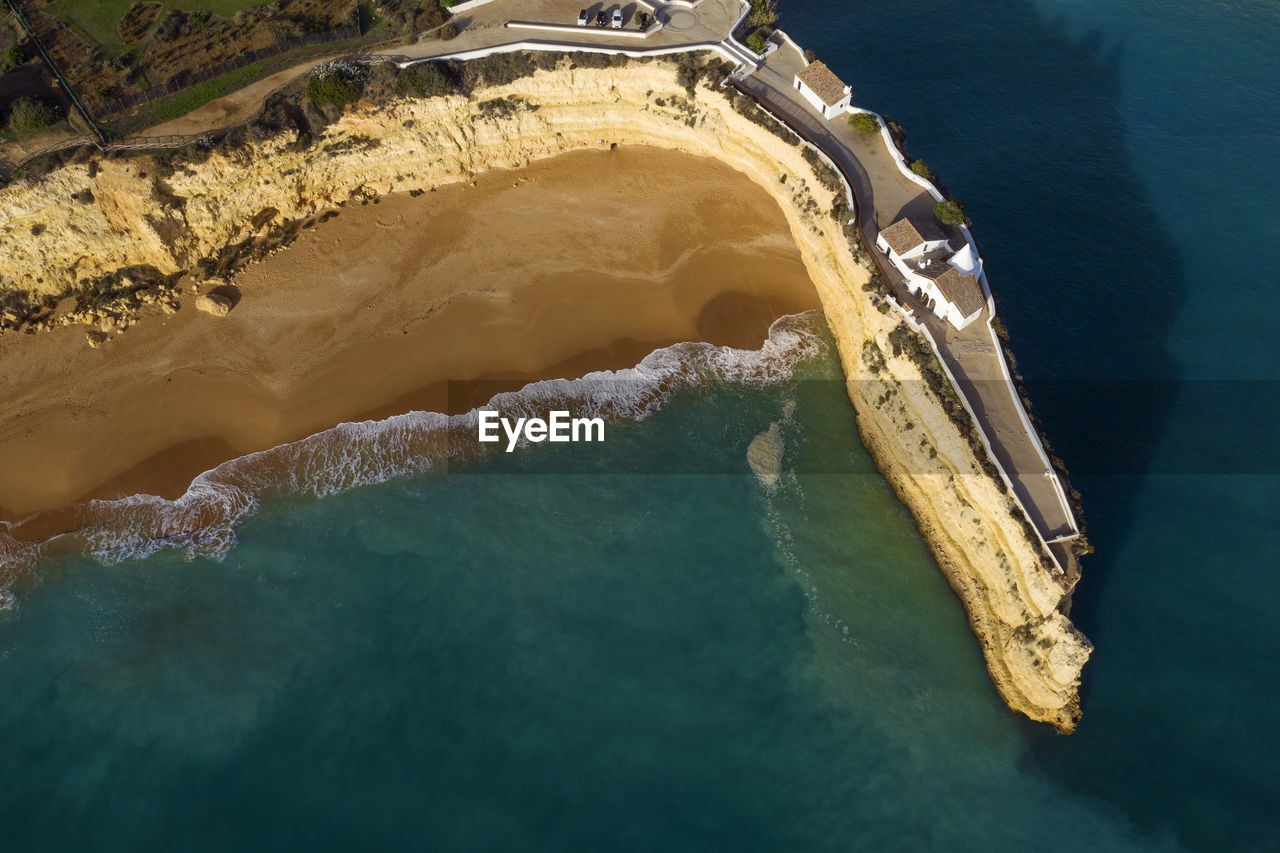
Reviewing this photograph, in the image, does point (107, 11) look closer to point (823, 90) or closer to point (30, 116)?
point (30, 116)

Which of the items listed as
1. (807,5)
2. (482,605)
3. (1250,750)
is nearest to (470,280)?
(482,605)

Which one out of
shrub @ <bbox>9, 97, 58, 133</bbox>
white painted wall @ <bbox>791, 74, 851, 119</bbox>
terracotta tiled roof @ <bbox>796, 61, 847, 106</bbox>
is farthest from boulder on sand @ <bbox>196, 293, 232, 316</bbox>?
terracotta tiled roof @ <bbox>796, 61, 847, 106</bbox>

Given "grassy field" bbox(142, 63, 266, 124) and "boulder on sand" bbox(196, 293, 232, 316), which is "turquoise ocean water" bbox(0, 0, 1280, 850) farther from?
"grassy field" bbox(142, 63, 266, 124)

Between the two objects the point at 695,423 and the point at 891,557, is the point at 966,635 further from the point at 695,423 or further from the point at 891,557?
the point at 695,423

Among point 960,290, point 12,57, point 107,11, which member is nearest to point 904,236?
point 960,290

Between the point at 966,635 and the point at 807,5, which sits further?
the point at 807,5

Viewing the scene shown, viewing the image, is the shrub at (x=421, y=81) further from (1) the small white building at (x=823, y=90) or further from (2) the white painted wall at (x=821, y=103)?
(1) the small white building at (x=823, y=90)

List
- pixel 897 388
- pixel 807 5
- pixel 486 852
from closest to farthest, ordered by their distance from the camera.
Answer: pixel 486 852
pixel 897 388
pixel 807 5
